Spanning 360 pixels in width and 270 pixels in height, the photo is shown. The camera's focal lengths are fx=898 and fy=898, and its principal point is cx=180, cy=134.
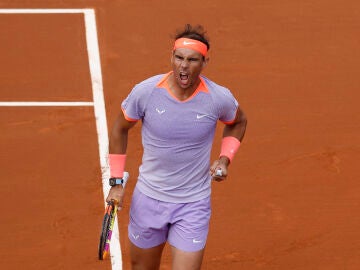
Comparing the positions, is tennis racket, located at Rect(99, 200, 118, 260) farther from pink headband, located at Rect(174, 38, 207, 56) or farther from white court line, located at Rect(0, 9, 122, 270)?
white court line, located at Rect(0, 9, 122, 270)

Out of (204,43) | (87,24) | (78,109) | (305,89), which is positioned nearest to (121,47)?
(87,24)

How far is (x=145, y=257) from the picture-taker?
A: 261 inches

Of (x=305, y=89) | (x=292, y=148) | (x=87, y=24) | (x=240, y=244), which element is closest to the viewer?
(x=240, y=244)

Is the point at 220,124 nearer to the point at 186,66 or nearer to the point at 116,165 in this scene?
the point at 116,165

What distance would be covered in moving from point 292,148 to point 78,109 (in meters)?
2.45

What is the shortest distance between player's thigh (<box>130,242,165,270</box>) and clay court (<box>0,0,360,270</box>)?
142 centimetres

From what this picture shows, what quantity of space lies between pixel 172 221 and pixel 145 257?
42 centimetres

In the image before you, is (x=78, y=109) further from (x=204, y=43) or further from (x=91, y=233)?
(x=204, y=43)

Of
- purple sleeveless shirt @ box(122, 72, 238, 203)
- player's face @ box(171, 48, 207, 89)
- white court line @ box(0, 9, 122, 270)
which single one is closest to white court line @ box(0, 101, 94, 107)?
white court line @ box(0, 9, 122, 270)

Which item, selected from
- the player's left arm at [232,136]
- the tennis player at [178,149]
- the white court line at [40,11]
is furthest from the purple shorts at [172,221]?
the white court line at [40,11]

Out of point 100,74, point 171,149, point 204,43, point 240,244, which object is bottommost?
point 240,244

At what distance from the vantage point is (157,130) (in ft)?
20.1

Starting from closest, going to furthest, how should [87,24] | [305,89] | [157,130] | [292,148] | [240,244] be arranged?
[157,130]
[240,244]
[292,148]
[305,89]
[87,24]

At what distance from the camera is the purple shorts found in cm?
636
